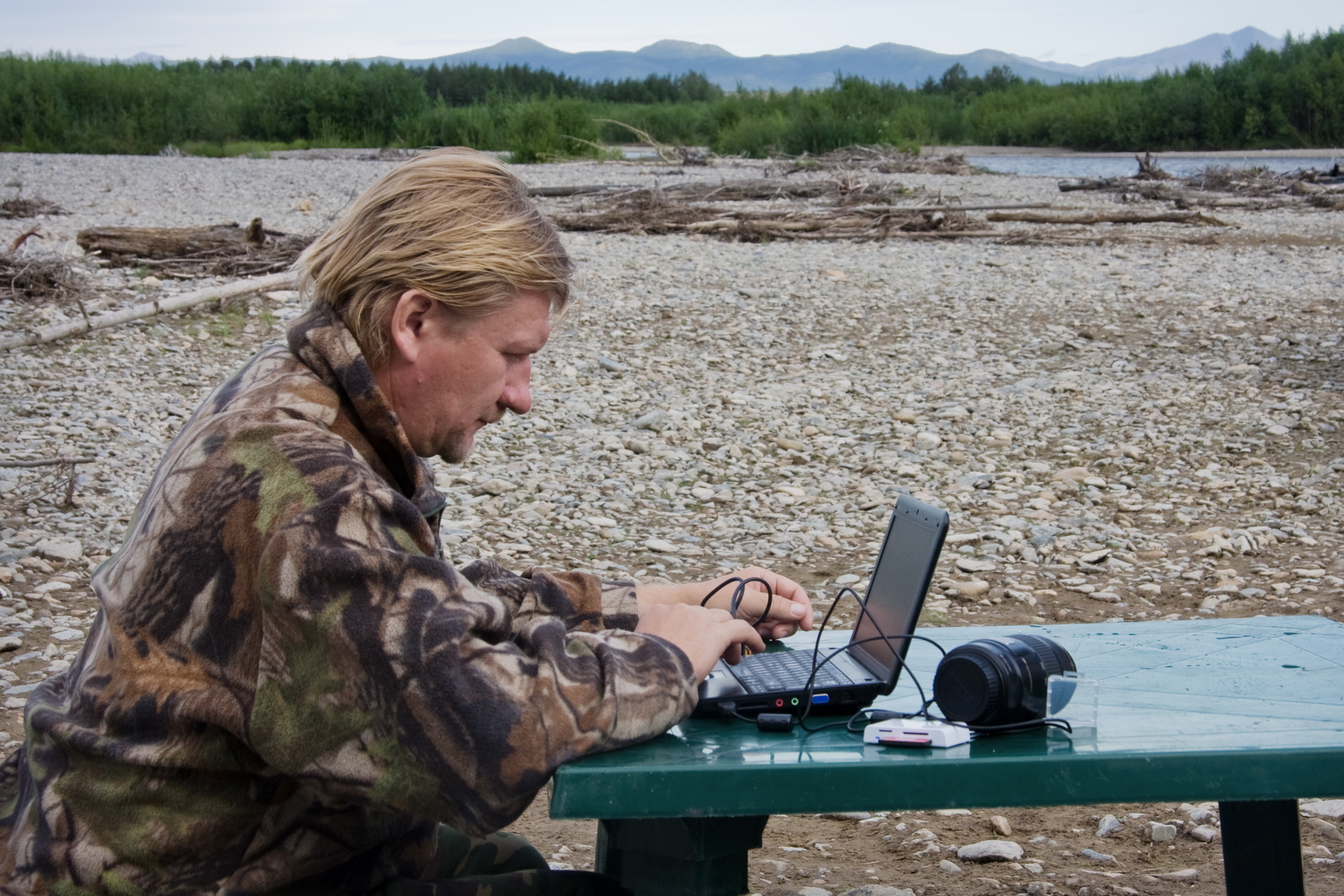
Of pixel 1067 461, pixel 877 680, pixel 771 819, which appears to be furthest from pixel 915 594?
pixel 1067 461

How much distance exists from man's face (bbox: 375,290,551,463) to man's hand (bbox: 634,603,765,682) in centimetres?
39

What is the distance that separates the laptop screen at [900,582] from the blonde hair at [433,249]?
2.23ft

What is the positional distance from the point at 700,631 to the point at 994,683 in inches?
16.6

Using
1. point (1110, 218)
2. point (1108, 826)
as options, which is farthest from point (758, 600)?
point (1110, 218)

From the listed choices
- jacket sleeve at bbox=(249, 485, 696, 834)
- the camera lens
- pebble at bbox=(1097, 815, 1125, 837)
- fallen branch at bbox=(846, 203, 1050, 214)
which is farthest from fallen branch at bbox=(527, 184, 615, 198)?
jacket sleeve at bbox=(249, 485, 696, 834)

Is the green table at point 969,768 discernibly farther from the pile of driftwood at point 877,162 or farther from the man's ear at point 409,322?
the pile of driftwood at point 877,162

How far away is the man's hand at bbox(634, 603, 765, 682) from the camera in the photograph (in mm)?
1800

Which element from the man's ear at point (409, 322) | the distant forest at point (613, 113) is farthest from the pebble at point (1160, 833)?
the distant forest at point (613, 113)

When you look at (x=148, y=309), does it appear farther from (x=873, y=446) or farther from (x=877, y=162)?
(x=877, y=162)

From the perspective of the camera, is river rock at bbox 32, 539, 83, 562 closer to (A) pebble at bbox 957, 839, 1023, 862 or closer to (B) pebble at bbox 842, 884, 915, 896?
(B) pebble at bbox 842, 884, 915, 896

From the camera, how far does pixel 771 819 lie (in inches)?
139

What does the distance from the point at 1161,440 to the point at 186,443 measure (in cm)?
604

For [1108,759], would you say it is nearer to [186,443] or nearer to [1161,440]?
[186,443]

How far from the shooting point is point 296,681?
148cm
